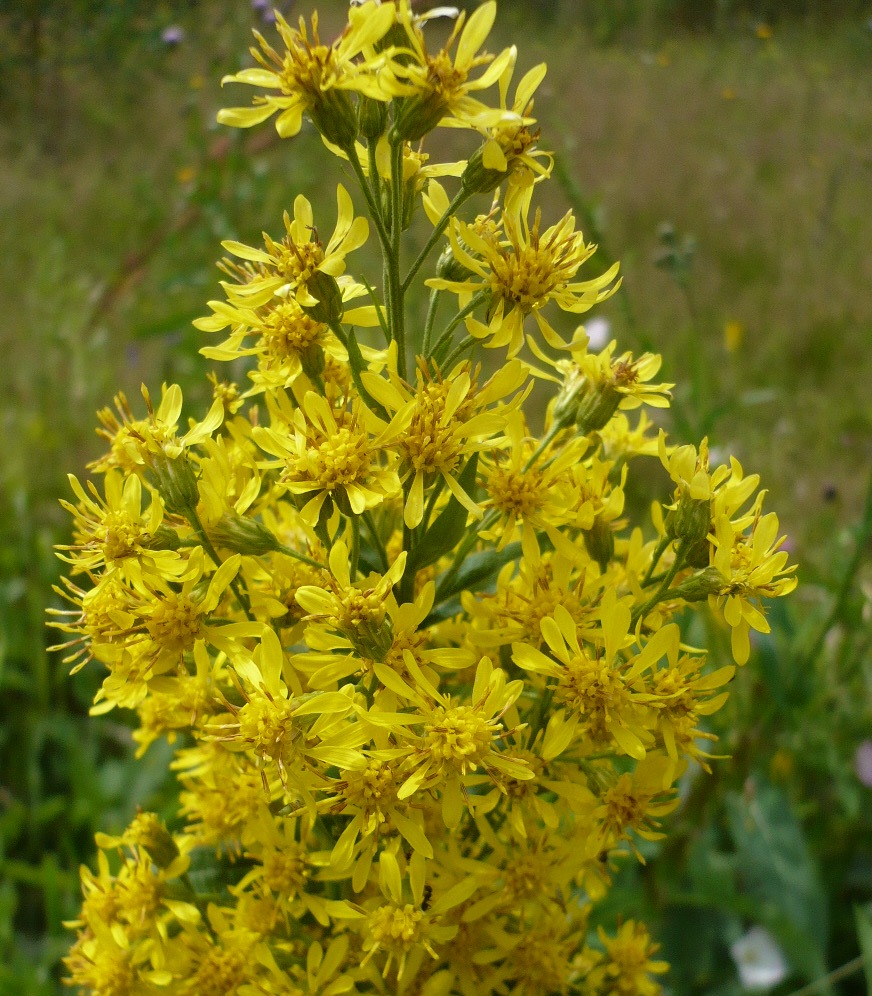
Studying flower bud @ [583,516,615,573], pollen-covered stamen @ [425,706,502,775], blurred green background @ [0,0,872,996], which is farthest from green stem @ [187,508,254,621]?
blurred green background @ [0,0,872,996]

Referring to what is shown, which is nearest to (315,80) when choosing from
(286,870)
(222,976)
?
(286,870)

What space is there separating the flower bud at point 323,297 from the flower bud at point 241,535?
0.37 meters

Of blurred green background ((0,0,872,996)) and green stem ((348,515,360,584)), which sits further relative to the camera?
blurred green background ((0,0,872,996))

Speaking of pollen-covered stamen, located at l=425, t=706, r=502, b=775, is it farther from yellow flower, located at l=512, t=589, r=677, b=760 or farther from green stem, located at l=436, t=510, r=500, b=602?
green stem, located at l=436, t=510, r=500, b=602

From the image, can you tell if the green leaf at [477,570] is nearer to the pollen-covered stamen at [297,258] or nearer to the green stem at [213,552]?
the green stem at [213,552]

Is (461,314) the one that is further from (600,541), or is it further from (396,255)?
(600,541)

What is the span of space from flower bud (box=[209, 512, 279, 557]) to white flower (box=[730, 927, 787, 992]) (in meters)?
2.32

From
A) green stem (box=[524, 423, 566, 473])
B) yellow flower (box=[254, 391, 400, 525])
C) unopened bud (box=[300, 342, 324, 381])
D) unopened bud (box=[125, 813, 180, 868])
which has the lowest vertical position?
unopened bud (box=[125, 813, 180, 868])

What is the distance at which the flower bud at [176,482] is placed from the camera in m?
1.56

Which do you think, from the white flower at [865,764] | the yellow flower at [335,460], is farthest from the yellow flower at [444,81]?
the white flower at [865,764]

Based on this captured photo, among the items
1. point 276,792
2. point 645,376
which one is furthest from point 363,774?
point 645,376

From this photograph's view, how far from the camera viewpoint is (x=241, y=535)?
1541mm

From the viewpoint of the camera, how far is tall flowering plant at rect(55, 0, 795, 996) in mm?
1413

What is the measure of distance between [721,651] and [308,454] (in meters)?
2.21
